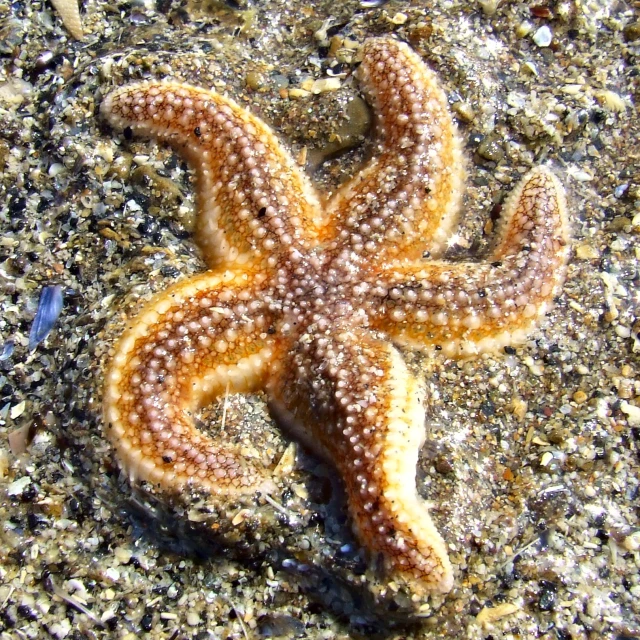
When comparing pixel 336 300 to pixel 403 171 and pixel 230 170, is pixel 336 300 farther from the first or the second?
pixel 230 170

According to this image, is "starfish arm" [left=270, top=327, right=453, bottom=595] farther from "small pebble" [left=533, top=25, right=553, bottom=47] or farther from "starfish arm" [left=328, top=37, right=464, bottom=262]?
"small pebble" [left=533, top=25, right=553, bottom=47]

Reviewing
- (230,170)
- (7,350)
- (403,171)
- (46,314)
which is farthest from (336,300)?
(7,350)

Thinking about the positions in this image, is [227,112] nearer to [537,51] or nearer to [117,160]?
[117,160]

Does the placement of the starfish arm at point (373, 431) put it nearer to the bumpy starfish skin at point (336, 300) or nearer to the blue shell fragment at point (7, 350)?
the bumpy starfish skin at point (336, 300)

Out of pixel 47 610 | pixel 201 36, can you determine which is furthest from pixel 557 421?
pixel 201 36

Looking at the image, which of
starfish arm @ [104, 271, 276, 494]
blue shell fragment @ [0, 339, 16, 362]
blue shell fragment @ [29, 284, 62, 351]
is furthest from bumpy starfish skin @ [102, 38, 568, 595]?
blue shell fragment @ [0, 339, 16, 362]

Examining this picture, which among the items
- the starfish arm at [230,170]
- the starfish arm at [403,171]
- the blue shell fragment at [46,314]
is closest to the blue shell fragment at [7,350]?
the blue shell fragment at [46,314]

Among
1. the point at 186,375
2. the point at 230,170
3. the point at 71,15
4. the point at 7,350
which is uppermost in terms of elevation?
the point at 71,15
